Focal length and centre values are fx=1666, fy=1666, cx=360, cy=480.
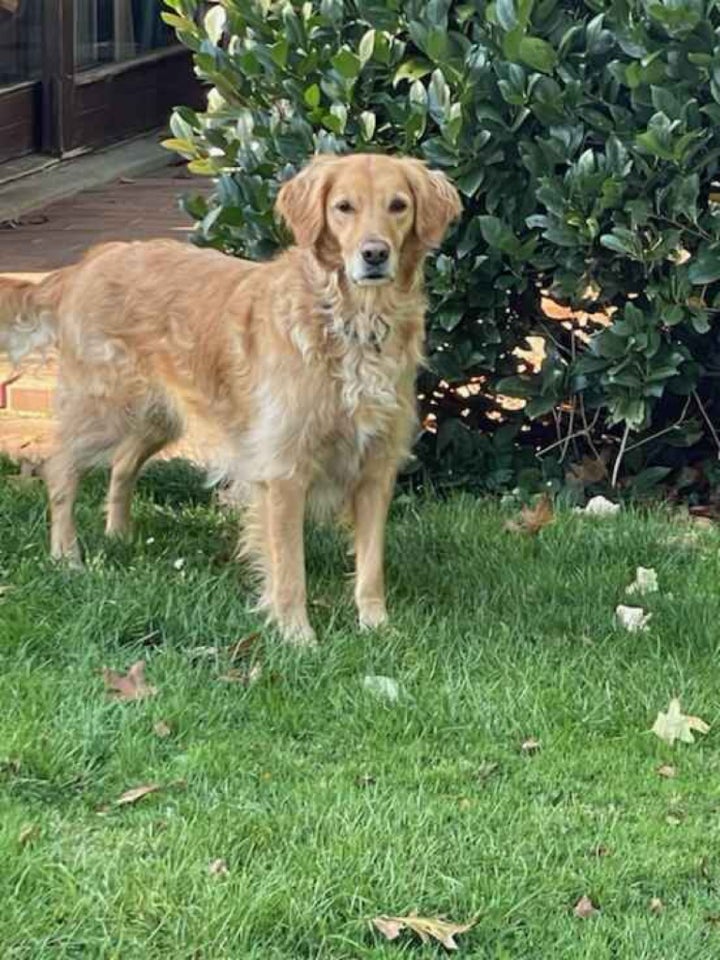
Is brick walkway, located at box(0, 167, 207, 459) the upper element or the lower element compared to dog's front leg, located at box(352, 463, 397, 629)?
lower

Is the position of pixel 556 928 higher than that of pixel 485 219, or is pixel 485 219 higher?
pixel 485 219

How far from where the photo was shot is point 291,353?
4.77 metres

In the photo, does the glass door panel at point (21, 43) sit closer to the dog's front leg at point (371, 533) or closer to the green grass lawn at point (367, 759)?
the green grass lawn at point (367, 759)

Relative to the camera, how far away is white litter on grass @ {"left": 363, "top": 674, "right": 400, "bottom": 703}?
413 cm

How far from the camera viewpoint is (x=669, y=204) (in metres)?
5.43

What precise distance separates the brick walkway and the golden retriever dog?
1124 millimetres

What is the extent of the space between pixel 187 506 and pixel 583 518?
1408 mm

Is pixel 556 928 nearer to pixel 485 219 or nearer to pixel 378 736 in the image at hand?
pixel 378 736

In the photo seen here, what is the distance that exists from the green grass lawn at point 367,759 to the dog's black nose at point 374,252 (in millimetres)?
1008

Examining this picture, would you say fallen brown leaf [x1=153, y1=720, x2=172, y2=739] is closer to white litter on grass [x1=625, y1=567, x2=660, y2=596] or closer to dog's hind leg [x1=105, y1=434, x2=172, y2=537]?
white litter on grass [x1=625, y1=567, x2=660, y2=596]

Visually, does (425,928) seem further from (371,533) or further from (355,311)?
(355,311)

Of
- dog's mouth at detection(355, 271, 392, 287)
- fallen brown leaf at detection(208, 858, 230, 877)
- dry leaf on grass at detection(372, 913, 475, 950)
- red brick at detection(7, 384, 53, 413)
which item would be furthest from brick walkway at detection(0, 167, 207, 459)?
dry leaf on grass at detection(372, 913, 475, 950)

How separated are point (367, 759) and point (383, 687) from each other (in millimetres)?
371

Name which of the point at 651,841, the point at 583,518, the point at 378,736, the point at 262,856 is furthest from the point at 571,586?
the point at 262,856
